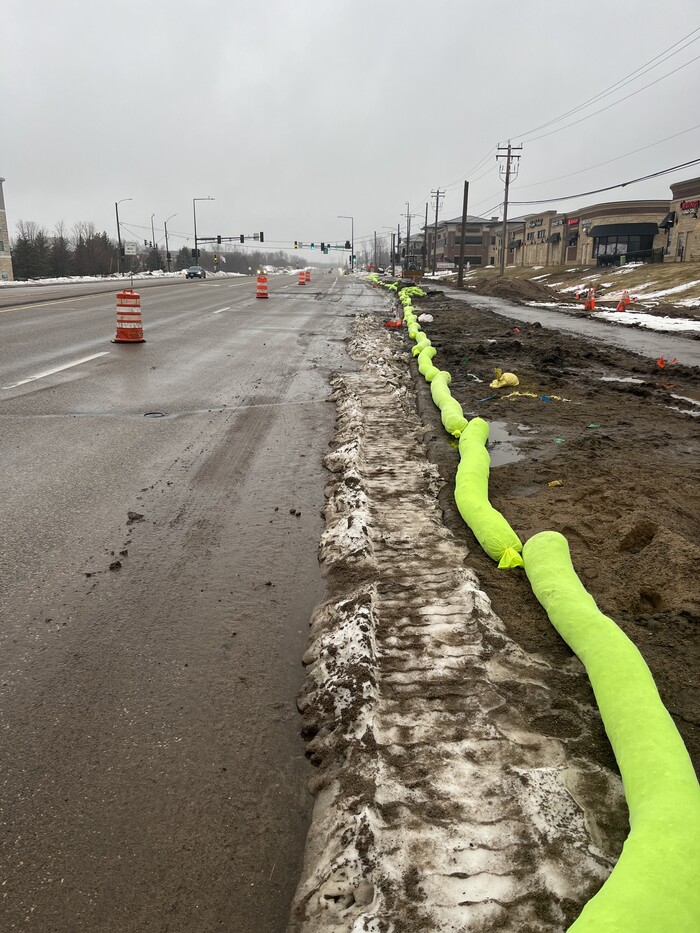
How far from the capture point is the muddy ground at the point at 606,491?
3.21 m

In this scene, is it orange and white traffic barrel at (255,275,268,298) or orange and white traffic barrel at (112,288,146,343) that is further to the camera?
orange and white traffic barrel at (255,275,268,298)

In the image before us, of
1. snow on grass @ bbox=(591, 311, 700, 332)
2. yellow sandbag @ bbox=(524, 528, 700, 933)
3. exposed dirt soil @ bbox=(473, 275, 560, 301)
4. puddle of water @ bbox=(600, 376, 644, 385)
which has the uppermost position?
exposed dirt soil @ bbox=(473, 275, 560, 301)

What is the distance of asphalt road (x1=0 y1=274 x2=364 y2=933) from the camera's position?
195 cm

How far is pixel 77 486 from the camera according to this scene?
500 cm

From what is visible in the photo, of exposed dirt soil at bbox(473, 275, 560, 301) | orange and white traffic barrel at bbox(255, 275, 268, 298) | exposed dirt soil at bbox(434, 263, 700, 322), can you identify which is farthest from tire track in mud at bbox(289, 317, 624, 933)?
exposed dirt soil at bbox(473, 275, 560, 301)

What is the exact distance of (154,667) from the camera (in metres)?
2.89

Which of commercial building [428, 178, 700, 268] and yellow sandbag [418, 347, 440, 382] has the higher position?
commercial building [428, 178, 700, 268]

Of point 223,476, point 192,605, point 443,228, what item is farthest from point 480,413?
point 443,228

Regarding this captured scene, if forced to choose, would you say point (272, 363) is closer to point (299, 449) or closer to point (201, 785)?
point (299, 449)

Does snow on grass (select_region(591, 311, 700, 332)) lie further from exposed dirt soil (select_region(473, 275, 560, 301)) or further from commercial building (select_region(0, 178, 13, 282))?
commercial building (select_region(0, 178, 13, 282))

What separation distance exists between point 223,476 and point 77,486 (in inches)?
45.2

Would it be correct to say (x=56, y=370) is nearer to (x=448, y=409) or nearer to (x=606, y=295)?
(x=448, y=409)

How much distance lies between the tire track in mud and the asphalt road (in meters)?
0.15

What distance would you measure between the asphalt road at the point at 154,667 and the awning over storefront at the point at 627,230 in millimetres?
58600
